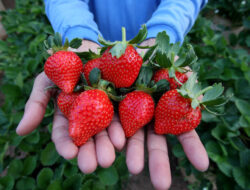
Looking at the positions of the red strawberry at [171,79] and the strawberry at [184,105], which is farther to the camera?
the red strawberry at [171,79]

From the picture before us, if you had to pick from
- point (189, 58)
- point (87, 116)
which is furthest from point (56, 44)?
point (189, 58)

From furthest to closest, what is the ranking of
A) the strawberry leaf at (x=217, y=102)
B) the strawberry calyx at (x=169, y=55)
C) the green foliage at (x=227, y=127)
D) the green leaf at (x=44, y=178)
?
the green foliage at (x=227, y=127), the green leaf at (x=44, y=178), the strawberry calyx at (x=169, y=55), the strawberry leaf at (x=217, y=102)

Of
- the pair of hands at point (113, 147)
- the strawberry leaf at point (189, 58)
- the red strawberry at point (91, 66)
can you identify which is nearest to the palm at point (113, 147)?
the pair of hands at point (113, 147)

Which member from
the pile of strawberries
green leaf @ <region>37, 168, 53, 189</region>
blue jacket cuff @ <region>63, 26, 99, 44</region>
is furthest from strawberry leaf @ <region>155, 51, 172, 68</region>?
green leaf @ <region>37, 168, 53, 189</region>

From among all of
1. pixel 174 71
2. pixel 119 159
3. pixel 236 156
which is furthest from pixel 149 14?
pixel 236 156

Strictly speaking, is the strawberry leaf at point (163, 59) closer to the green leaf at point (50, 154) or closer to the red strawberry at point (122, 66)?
the red strawberry at point (122, 66)

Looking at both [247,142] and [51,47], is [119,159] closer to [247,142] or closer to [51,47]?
[51,47]

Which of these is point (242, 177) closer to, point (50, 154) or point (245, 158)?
point (245, 158)
